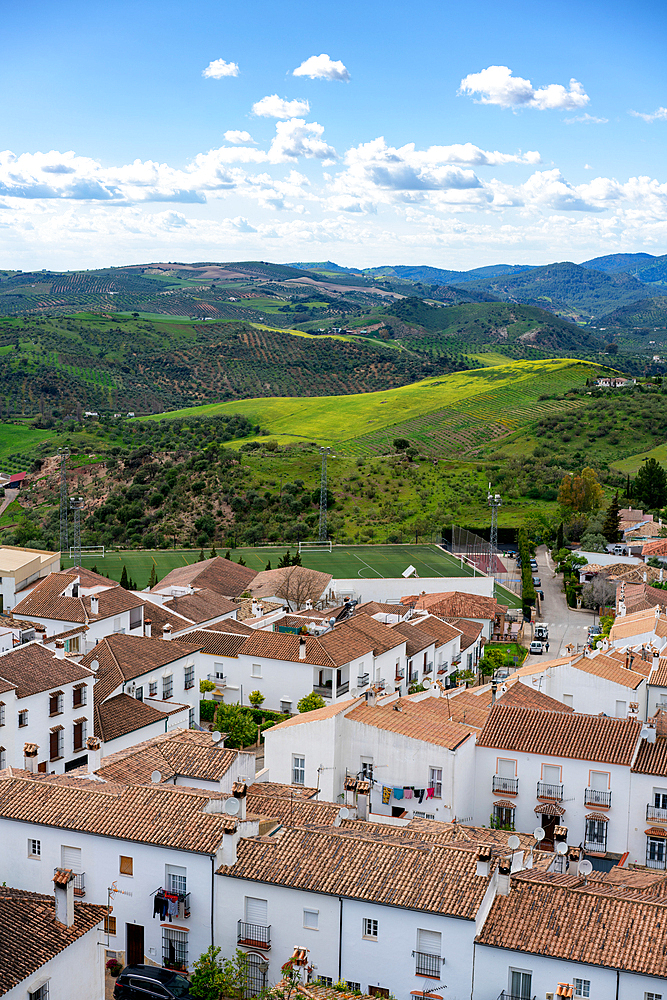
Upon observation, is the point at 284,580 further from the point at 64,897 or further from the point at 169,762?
the point at 64,897

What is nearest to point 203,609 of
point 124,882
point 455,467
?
point 124,882

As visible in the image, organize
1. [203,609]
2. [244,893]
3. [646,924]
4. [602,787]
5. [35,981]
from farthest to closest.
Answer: [203,609] → [602,787] → [244,893] → [646,924] → [35,981]

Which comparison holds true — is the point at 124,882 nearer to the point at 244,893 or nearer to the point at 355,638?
the point at 244,893

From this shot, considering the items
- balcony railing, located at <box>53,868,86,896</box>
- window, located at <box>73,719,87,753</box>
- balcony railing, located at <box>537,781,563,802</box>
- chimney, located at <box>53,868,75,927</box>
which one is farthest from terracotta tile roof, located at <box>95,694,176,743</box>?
chimney, located at <box>53,868,75,927</box>

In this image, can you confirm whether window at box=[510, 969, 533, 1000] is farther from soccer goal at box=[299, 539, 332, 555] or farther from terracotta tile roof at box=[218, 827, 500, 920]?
soccer goal at box=[299, 539, 332, 555]

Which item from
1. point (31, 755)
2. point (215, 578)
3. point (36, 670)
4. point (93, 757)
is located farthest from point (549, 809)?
point (215, 578)
